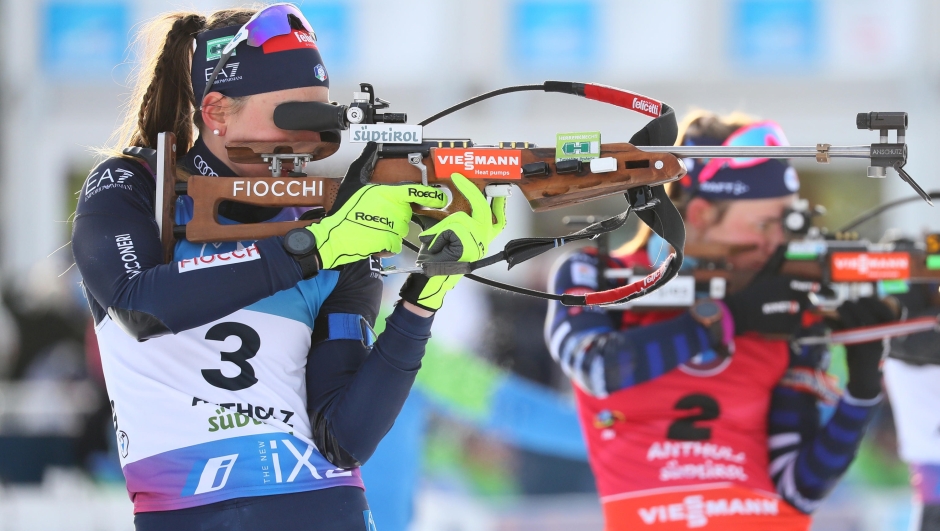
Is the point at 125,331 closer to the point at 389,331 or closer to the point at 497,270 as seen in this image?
the point at 389,331

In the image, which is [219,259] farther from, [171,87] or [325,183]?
[171,87]

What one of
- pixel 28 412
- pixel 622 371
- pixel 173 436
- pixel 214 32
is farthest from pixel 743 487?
pixel 28 412

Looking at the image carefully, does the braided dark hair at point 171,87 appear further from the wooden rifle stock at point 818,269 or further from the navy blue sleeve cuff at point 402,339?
the wooden rifle stock at point 818,269

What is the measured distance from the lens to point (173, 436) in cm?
198

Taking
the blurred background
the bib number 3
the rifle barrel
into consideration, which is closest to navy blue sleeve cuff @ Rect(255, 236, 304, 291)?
the bib number 3

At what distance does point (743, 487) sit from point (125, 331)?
170 cm

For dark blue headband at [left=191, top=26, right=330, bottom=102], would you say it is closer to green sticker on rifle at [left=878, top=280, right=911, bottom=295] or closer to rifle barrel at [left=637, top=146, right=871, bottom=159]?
rifle barrel at [left=637, top=146, right=871, bottom=159]

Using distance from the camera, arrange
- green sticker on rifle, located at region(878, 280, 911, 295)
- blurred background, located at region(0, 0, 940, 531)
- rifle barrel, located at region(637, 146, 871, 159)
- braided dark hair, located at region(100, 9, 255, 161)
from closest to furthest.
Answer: rifle barrel, located at region(637, 146, 871, 159) → braided dark hair, located at region(100, 9, 255, 161) → green sticker on rifle, located at region(878, 280, 911, 295) → blurred background, located at region(0, 0, 940, 531)

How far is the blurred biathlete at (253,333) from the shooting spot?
192 centimetres

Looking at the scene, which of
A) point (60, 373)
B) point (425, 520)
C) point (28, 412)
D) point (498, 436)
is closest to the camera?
point (425, 520)

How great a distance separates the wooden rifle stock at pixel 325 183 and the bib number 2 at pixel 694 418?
101 centimetres

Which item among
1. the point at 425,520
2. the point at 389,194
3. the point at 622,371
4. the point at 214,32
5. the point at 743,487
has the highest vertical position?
the point at 214,32

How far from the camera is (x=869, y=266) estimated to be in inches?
128

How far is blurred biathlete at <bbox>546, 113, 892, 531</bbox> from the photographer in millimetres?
2885
